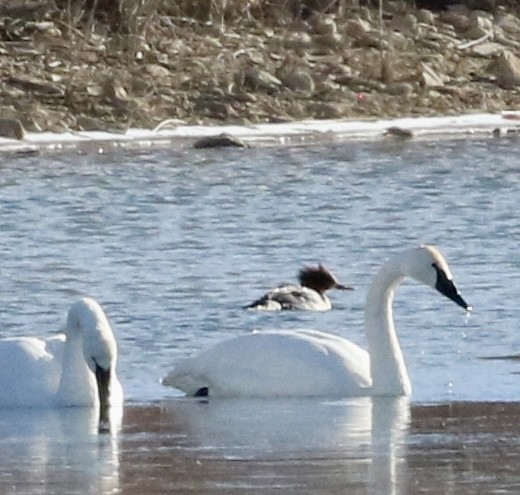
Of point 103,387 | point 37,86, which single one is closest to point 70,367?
point 103,387

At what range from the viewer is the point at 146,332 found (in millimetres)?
12859

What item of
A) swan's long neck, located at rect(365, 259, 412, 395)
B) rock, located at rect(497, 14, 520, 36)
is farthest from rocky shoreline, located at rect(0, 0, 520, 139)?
swan's long neck, located at rect(365, 259, 412, 395)

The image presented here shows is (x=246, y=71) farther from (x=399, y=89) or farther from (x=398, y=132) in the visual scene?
(x=398, y=132)

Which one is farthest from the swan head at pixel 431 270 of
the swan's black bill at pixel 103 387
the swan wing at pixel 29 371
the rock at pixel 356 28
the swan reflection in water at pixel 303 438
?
the rock at pixel 356 28

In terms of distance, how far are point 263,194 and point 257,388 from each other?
1052cm

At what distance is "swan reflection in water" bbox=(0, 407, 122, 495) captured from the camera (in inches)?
303

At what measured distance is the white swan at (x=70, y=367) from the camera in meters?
9.77

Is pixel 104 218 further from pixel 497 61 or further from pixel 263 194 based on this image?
pixel 497 61

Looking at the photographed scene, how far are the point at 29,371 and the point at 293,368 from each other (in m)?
1.15

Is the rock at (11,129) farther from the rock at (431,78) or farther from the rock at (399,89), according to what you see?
the rock at (431,78)

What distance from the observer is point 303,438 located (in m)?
8.88

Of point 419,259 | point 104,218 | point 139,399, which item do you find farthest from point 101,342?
point 104,218

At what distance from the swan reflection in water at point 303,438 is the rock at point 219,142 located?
14.8 m

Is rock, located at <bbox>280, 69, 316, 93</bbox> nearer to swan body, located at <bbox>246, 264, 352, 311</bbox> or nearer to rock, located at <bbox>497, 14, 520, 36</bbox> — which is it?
rock, located at <bbox>497, 14, 520, 36</bbox>
